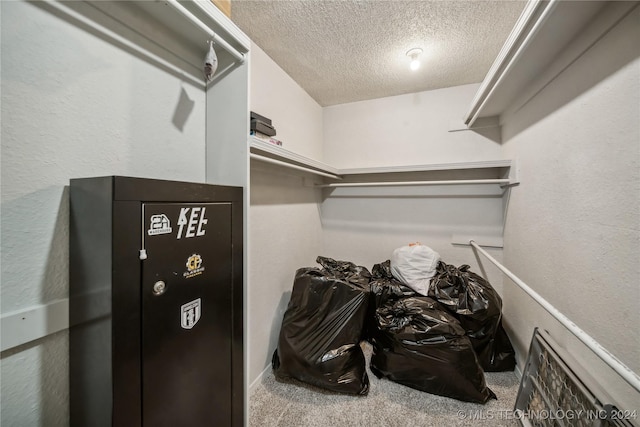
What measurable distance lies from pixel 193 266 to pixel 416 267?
1627 millimetres

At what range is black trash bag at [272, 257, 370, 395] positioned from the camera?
1505 mm

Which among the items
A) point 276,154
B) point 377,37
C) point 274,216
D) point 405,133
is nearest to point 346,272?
point 274,216

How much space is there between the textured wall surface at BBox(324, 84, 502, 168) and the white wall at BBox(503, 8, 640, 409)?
708 mm

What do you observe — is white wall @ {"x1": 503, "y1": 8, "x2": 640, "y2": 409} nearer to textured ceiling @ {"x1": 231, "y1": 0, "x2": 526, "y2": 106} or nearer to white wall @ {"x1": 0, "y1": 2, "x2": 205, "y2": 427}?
textured ceiling @ {"x1": 231, "y1": 0, "x2": 526, "y2": 106}

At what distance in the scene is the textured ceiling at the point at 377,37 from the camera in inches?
53.1

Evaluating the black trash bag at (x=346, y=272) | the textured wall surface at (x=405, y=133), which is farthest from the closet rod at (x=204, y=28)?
the textured wall surface at (x=405, y=133)

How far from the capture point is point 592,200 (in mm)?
1031

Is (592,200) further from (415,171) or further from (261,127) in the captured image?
(261,127)

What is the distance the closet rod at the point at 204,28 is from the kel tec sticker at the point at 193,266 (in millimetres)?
837

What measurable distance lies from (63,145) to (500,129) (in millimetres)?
2882

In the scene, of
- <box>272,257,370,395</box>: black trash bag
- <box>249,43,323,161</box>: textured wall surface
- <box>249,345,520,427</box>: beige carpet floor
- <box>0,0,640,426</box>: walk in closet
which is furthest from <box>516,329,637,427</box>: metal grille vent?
<box>249,43,323,161</box>: textured wall surface

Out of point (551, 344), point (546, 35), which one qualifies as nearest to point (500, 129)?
point (546, 35)

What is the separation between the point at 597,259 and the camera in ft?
3.28

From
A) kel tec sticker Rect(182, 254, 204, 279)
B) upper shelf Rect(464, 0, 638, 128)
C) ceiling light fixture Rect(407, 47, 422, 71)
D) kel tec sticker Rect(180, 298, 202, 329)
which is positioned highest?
ceiling light fixture Rect(407, 47, 422, 71)
